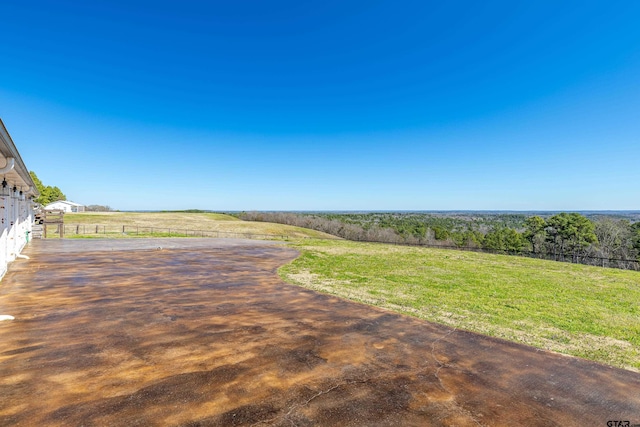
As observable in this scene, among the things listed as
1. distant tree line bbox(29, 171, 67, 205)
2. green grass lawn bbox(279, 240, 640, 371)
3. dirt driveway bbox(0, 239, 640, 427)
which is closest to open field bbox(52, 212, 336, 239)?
distant tree line bbox(29, 171, 67, 205)

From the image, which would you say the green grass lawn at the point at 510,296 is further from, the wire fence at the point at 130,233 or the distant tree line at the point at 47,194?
the distant tree line at the point at 47,194

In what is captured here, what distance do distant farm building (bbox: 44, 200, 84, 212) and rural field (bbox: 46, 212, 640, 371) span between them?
220 feet

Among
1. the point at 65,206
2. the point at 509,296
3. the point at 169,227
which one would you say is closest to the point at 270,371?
the point at 509,296

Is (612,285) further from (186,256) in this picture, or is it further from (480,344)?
(186,256)

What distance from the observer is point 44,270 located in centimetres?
1241

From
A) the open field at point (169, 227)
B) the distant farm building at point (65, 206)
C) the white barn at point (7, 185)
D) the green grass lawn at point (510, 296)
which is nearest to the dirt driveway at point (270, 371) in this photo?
the green grass lawn at point (510, 296)

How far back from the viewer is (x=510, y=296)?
1109 cm

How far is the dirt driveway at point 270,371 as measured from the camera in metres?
3.90

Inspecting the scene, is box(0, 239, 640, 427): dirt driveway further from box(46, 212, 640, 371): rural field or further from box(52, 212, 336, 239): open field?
box(52, 212, 336, 239): open field

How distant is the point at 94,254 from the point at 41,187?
220ft

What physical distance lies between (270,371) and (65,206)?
85584mm

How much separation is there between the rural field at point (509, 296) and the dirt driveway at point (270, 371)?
1133mm

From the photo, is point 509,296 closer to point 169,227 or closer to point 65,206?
point 169,227

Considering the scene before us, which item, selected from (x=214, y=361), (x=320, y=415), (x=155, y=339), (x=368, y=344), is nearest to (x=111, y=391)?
(x=214, y=361)
